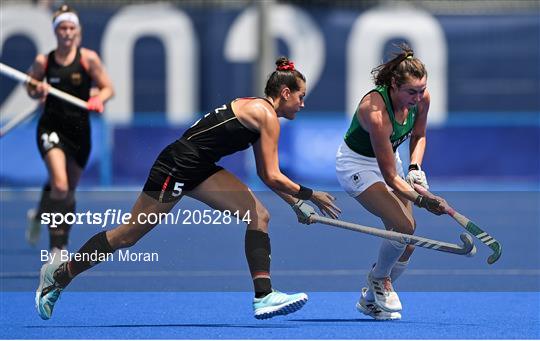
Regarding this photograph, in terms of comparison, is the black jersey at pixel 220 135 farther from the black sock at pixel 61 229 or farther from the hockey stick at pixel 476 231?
the black sock at pixel 61 229

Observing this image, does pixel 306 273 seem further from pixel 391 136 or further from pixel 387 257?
pixel 391 136

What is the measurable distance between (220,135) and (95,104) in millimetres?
2745

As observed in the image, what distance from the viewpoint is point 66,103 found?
9.70 metres

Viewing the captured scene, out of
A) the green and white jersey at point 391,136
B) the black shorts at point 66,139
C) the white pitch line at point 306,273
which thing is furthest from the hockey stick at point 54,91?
the green and white jersey at point 391,136

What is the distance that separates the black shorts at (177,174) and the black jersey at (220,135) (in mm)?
47

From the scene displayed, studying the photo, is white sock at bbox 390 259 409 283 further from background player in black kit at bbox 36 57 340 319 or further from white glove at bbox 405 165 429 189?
background player in black kit at bbox 36 57 340 319

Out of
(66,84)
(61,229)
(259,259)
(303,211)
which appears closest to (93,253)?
(259,259)

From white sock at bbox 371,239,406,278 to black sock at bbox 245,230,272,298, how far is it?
80 cm

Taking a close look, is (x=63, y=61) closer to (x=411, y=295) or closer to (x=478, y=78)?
(x=411, y=295)

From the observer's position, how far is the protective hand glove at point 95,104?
9539mm

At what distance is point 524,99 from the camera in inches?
787

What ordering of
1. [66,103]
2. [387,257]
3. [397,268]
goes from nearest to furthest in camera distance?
[387,257] → [397,268] → [66,103]

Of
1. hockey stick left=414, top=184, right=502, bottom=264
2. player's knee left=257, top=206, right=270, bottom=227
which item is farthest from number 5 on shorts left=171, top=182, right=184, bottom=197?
hockey stick left=414, top=184, right=502, bottom=264

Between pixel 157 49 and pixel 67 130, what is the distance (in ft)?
35.2
